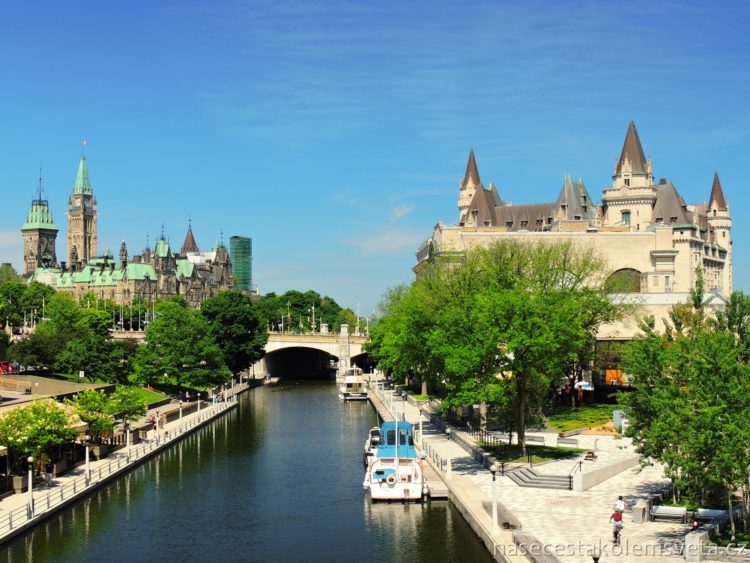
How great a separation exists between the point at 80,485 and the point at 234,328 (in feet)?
221

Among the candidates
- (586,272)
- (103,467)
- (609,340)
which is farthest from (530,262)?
(103,467)

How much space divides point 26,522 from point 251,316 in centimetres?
7907

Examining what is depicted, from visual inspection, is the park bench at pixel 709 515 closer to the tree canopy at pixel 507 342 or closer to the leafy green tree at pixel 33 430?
the tree canopy at pixel 507 342

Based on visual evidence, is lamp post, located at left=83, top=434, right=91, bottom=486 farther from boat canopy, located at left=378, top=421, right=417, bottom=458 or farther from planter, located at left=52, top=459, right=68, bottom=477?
boat canopy, located at left=378, top=421, right=417, bottom=458

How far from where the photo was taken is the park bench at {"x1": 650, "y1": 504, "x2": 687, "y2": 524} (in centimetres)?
3441

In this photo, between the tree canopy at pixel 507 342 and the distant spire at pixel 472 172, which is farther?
the distant spire at pixel 472 172

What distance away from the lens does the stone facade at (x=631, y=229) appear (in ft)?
354

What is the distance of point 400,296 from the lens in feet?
309

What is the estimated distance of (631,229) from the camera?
122875 mm

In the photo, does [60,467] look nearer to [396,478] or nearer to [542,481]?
[396,478]

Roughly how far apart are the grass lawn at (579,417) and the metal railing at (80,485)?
26403 millimetres

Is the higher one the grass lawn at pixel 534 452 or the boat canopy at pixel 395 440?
the boat canopy at pixel 395 440

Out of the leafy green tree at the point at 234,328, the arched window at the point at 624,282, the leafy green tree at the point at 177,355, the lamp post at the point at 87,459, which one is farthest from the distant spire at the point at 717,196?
the lamp post at the point at 87,459

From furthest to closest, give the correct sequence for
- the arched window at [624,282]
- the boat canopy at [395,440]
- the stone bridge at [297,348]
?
the stone bridge at [297,348] → the arched window at [624,282] → the boat canopy at [395,440]
